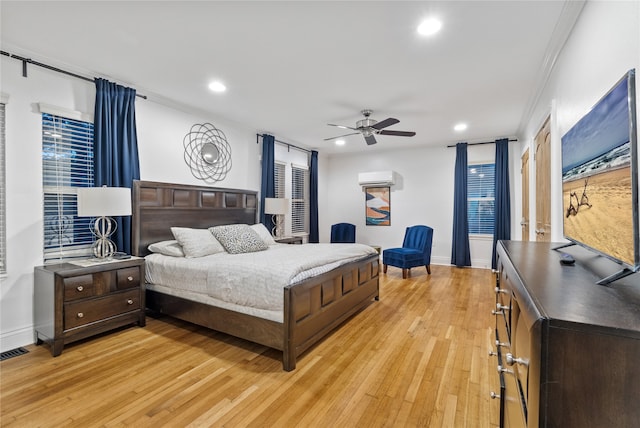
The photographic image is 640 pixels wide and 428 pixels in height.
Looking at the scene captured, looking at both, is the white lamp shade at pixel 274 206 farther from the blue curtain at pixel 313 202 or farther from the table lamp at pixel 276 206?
the blue curtain at pixel 313 202

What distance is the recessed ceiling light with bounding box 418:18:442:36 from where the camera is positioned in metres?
2.27

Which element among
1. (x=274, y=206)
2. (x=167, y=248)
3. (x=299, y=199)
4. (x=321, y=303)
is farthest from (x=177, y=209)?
(x=299, y=199)

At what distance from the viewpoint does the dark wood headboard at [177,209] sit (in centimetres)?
350

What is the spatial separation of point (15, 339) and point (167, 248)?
1.41 meters

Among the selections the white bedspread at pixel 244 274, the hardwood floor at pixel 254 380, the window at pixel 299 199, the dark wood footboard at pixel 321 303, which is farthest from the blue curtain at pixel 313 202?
the hardwood floor at pixel 254 380

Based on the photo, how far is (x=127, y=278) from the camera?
302 cm

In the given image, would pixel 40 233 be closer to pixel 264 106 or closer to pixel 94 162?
pixel 94 162

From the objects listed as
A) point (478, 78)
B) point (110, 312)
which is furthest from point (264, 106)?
point (110, 312)

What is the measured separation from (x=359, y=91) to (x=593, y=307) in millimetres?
3315

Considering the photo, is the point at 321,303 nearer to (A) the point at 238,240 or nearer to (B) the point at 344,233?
(A) the point at 238,240

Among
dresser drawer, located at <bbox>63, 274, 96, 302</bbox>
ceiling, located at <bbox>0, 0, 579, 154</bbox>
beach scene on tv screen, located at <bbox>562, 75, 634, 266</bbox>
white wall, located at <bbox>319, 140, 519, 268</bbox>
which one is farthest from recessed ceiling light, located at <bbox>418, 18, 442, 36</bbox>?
white wall, located at <bbox>319, 140, 519, 268</bbox>

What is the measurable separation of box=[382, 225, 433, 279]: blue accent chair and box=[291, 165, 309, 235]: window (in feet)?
6.64

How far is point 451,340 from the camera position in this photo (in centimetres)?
286

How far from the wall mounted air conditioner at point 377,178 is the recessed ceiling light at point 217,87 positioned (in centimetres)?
407
